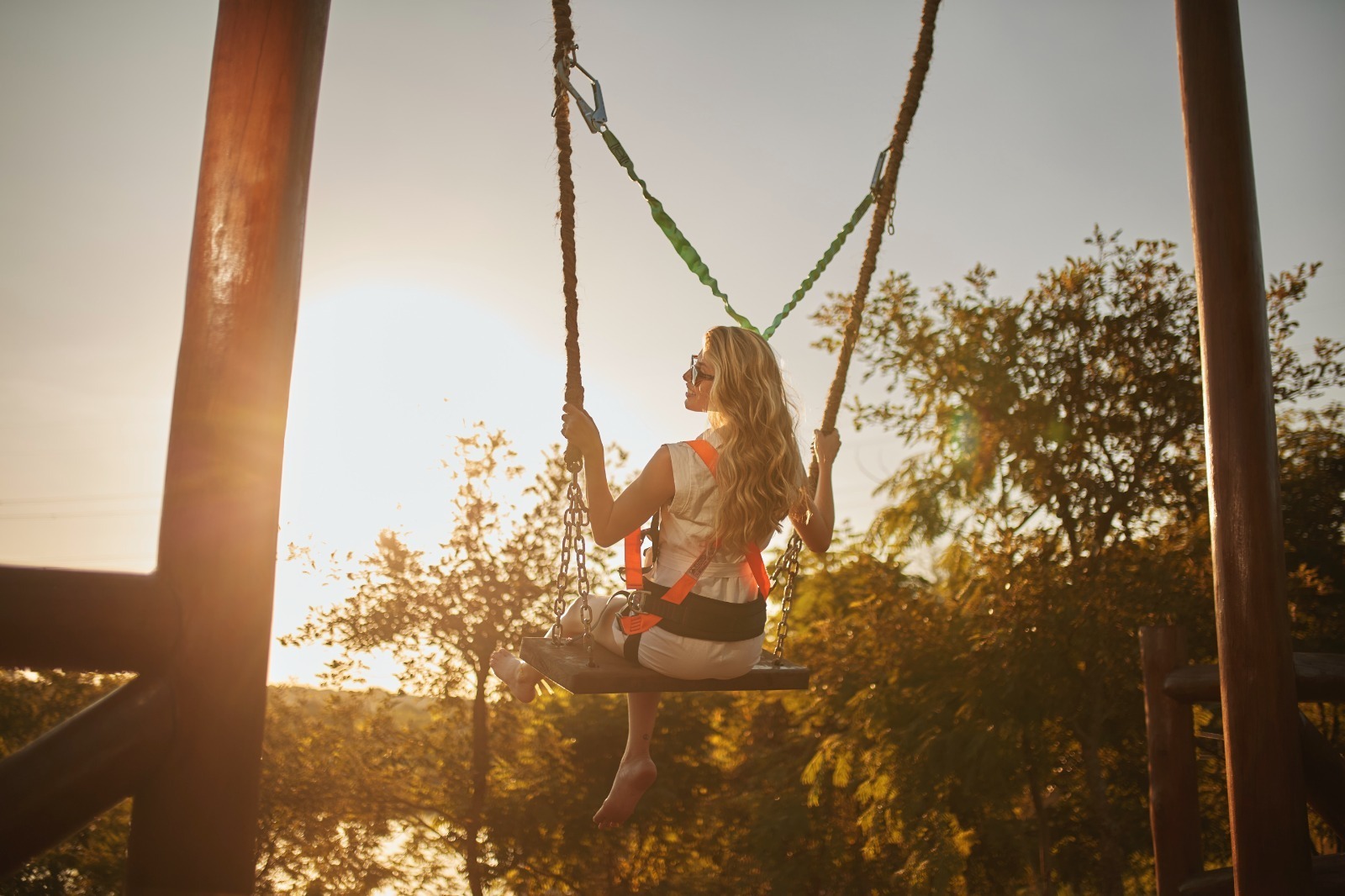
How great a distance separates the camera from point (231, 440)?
1.87 metres

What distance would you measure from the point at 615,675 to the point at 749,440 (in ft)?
3.24

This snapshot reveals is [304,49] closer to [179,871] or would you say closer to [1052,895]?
[179,871]

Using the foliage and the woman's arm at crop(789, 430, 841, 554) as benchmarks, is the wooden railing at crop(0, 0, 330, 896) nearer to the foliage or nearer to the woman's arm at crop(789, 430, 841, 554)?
the woman's arm at crop(789, 430, 841, 554)

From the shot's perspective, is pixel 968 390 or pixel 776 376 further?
pixel 968 390

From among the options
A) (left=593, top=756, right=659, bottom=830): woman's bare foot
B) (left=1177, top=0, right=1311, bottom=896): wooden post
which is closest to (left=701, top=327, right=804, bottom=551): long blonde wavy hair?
(left=593, top=756, right=659, bottom=830): woman's bare foot

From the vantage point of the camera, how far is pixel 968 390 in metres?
18.7

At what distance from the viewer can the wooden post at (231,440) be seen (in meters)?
1.77

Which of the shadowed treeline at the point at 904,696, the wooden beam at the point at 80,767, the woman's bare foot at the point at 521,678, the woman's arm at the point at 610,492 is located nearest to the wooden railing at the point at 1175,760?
the woman's arm at the point at 610,492

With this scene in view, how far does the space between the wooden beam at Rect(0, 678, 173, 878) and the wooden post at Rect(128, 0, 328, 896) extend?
0.16ft

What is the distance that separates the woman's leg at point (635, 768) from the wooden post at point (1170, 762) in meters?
2.79

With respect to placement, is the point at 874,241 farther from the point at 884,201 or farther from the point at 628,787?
the point at 628,787

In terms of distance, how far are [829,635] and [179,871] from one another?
17.4m

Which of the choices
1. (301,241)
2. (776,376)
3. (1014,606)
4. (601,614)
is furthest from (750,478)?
(1014,606)

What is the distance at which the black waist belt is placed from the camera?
3.72 metres
